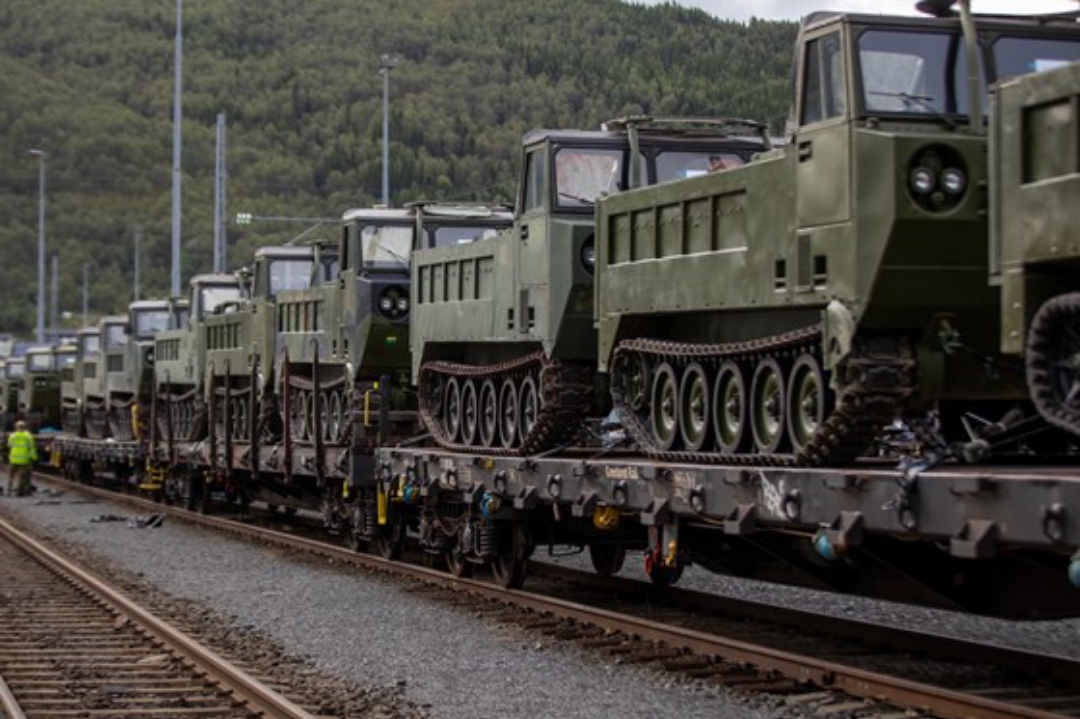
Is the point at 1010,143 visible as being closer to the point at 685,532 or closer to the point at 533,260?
the point at 685,532

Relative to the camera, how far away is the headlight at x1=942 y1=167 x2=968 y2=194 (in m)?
10.2

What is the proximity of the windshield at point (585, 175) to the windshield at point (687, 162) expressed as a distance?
13.2 inches

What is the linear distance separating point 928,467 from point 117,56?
6914 inches

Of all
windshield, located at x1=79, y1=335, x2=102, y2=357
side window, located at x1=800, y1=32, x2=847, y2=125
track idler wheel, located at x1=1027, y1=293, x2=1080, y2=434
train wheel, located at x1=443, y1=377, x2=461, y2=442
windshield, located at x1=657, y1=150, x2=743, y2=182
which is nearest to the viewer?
track idler wheel, located at x1=1027, y1=293, x2=1080, y2=434

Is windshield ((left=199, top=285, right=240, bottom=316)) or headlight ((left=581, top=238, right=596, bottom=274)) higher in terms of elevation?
windshield ((left=199, top=285, right=240, bottom=316))

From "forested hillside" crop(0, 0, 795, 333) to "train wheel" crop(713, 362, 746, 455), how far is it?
240 ft

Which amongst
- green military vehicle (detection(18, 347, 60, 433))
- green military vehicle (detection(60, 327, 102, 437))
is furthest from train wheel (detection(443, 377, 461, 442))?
green military vehicle (detection(18, 347, 60, 433))

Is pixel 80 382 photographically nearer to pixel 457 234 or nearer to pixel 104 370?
pixel 104 370

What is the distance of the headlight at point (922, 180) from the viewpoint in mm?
10195

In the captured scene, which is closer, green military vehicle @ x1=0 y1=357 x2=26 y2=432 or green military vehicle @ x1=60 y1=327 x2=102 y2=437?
green military vehicle @ x1=60 y1=327 x2=102 y2=437

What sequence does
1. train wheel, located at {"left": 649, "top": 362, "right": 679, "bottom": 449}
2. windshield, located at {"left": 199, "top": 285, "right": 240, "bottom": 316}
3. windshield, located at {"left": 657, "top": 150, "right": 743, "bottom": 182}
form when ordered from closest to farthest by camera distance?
train wheel, located at {"left": 649, "top": 362, "right": 679, "bottom": 449} < windshield, located at {"left": 657, "top": 150, "right": 743, "bottom": 182} < windshield, located at {"left": 199, "top": 285, "right": 240, "bottom": 316}

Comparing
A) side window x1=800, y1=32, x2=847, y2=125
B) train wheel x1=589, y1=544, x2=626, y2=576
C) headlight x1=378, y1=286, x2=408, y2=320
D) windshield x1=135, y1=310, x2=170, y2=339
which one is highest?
side window x1=800, y1=32, x2=847, y2=125

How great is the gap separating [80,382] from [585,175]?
29698 mm

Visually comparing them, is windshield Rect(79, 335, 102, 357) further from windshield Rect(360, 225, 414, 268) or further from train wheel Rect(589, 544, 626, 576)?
train wheel Rect(589, 544, 626, 576)
